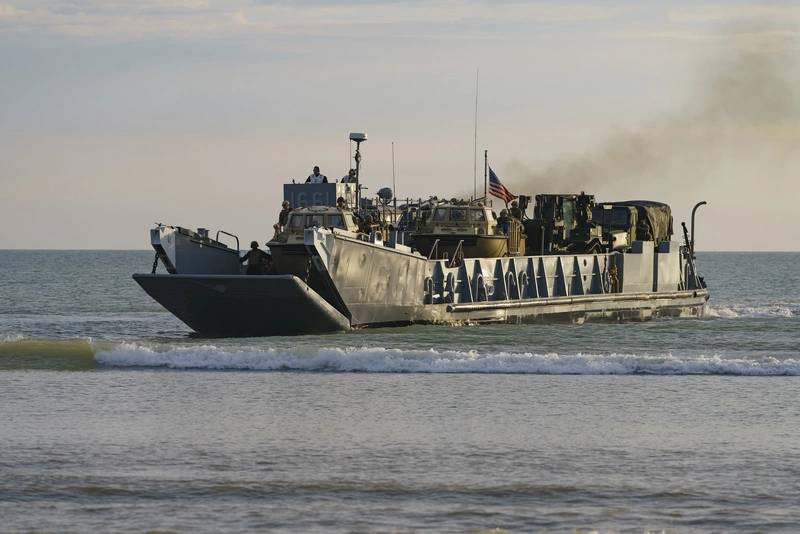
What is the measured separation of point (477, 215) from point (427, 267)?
341 cm

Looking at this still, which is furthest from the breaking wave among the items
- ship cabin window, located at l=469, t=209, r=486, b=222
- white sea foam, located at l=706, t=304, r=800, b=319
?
white sea foam, located at l=706, t=304, r=800, b=319

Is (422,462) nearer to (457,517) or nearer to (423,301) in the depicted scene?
(457,517)

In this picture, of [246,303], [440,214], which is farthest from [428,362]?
[440,214]

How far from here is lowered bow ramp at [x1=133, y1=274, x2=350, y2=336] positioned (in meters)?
34.4

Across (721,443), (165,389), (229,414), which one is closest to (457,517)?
(721,443)

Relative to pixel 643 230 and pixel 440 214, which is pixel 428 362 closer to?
pixel 440 214

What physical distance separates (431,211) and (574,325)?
21.7ft

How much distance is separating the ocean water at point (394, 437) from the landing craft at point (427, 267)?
48.5 inches

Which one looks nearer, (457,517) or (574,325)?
(457,517)

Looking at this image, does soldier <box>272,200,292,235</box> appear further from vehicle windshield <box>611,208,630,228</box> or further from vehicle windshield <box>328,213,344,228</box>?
vehicle windshield <box>611,208,630,228</box>

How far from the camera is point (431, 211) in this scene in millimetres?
42000

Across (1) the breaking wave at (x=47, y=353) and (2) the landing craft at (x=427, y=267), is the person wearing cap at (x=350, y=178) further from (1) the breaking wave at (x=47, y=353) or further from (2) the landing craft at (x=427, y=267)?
(1) the breaking wave at (x=47, y=353)

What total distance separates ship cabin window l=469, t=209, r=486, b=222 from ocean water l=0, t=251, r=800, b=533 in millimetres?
6813

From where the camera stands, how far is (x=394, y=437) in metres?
19.4
